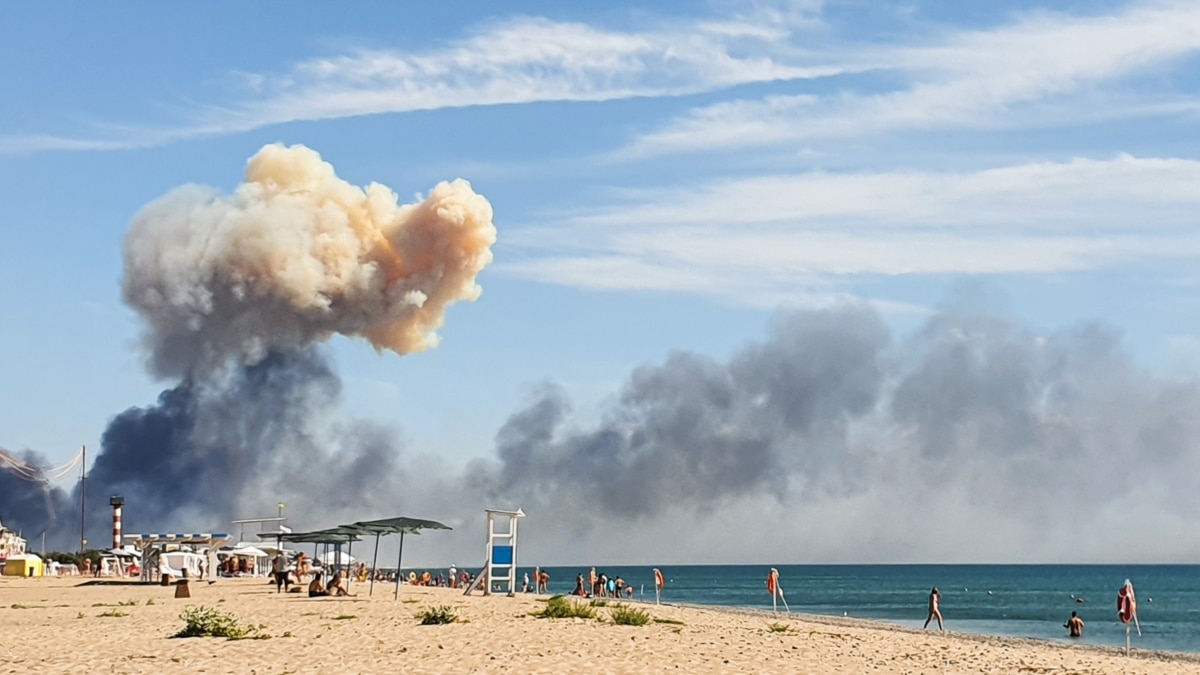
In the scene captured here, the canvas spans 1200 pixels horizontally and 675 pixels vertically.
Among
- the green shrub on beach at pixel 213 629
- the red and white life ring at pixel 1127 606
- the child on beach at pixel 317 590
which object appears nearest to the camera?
the green shrub on beach at pixel 213 629

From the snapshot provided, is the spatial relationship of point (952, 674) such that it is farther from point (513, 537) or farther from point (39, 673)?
point (513, 537)

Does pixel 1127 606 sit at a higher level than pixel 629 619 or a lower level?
higher

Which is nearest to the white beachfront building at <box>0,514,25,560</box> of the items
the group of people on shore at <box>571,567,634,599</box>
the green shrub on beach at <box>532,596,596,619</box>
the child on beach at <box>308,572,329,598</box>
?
the group of people on shore at <box>571,567,634,599</box>

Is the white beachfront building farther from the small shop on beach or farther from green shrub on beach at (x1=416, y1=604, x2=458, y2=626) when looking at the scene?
green shrub on beach at (x1=416, y1=604, x2=458, y2=626)

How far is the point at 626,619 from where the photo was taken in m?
26.2

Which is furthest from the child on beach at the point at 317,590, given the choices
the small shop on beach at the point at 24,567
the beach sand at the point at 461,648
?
the small shop on beach at the point at 24,567

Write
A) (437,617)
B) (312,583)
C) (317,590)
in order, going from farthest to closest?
(312,583) → (317,590) → (437,617)

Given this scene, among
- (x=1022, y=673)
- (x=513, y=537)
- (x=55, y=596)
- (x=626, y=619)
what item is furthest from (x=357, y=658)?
(x=55, y=596)

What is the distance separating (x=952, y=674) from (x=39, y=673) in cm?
1261

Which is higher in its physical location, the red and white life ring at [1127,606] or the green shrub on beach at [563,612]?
the red and white life ring at [1127,606]

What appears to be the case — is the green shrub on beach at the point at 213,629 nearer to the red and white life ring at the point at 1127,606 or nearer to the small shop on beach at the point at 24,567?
the red and white life ring at the point at 1127,606

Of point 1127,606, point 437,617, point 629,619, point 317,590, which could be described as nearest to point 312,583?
point 317,590

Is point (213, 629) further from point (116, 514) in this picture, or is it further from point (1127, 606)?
point (116, 514)

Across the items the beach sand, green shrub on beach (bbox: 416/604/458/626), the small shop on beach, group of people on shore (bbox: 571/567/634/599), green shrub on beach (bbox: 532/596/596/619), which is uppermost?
the small shop on beach
